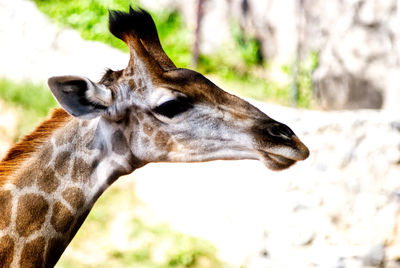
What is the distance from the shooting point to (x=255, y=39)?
491 inches

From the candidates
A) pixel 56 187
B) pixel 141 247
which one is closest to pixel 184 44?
pixel 141 247

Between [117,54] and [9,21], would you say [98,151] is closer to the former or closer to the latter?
[117,54]

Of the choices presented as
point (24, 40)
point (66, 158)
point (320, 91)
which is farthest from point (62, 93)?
point (320, 91)

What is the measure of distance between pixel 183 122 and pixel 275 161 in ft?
1.81

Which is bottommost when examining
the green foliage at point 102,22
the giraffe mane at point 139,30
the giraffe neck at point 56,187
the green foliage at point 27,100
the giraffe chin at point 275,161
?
the giraffe neck at point 56,187

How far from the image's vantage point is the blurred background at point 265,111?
6.28 m

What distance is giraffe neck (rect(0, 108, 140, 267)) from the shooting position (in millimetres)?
3326

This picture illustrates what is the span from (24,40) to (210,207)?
457 cm

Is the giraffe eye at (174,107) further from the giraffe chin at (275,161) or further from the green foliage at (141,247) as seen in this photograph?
the green foliage at (141,247)

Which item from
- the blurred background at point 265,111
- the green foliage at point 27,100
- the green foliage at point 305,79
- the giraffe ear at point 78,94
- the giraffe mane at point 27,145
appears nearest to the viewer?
the giraffe ear at point 78,94

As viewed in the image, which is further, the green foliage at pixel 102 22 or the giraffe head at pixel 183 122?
the green foliage at pixel 102 22

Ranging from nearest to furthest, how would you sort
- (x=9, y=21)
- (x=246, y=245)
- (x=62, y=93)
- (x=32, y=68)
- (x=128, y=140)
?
(x=62, y=93), (x=128, y=140), (x=246, y=245), (x=32, y=68), (x=9, y=21)

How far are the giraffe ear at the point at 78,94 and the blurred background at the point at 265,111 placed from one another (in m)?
0.47

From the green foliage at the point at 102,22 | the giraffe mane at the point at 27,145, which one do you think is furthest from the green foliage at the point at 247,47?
the giraffe mane at the point at 27,145
